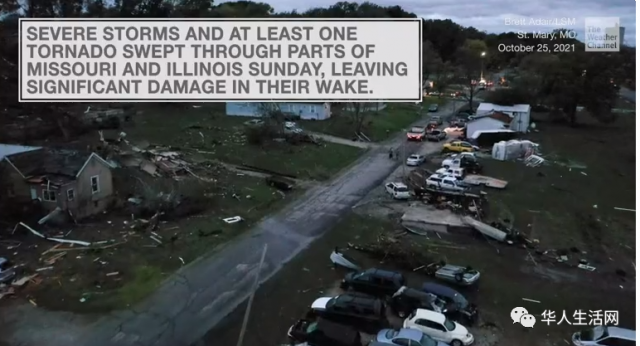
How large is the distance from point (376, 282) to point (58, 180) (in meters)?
2.66

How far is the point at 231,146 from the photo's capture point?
6457mm

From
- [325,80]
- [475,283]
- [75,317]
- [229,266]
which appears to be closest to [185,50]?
[325,80]

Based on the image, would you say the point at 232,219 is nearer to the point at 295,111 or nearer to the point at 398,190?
the point at 398,190

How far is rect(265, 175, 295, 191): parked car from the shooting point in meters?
5.15

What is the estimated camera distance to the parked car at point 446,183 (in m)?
4.99

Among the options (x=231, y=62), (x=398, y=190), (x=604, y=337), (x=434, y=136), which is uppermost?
(x=231, y=62)

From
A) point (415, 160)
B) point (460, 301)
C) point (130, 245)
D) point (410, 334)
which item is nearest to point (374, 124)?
point (415, 160)

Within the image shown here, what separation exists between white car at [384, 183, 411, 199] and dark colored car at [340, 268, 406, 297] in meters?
1.60

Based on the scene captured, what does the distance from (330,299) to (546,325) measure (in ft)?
3.92

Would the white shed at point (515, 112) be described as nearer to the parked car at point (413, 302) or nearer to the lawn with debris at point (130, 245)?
the lawn with debris at point (130, 245)

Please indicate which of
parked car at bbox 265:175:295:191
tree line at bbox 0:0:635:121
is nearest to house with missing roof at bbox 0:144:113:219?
tree line at bbox 0:0:635:121

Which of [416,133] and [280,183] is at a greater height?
[416,133]

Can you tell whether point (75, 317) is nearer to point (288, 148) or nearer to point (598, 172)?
point (288, 148)

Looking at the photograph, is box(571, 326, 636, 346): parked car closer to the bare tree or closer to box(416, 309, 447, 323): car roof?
box(416, 309, 447, 323): car roof
